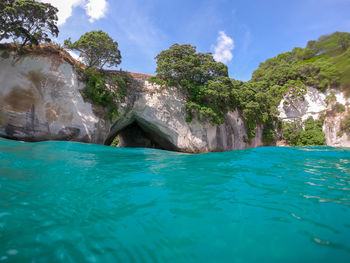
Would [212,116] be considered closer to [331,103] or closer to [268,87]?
[268,87]

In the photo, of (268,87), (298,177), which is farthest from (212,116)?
(268,87)

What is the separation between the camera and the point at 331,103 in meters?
22.3

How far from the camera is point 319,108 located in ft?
74.7

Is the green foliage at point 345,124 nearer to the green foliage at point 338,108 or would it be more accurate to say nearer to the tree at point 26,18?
the green foliage at point 338,108

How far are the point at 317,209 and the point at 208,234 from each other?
6.78 feet

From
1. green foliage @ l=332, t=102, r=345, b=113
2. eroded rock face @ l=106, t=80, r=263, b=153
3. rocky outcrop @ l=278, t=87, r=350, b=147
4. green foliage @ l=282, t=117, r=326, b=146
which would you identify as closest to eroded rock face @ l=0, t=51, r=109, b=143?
eroded rock face @ l=106, t=80, r=263, b=153

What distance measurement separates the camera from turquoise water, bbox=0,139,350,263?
1.74 meters

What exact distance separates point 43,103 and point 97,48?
5.20 metres

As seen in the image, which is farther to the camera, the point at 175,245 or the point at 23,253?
the point at 175,245

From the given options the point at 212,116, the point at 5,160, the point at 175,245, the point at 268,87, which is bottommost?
the point at 175,245

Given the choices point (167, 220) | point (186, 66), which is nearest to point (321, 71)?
point (186, 66)

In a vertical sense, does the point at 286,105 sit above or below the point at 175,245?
above

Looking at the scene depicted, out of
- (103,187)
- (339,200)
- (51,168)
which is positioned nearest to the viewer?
(339,200)

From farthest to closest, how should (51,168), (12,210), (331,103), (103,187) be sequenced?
(331,103)
(51,168)
(103,187)
(12,210)
